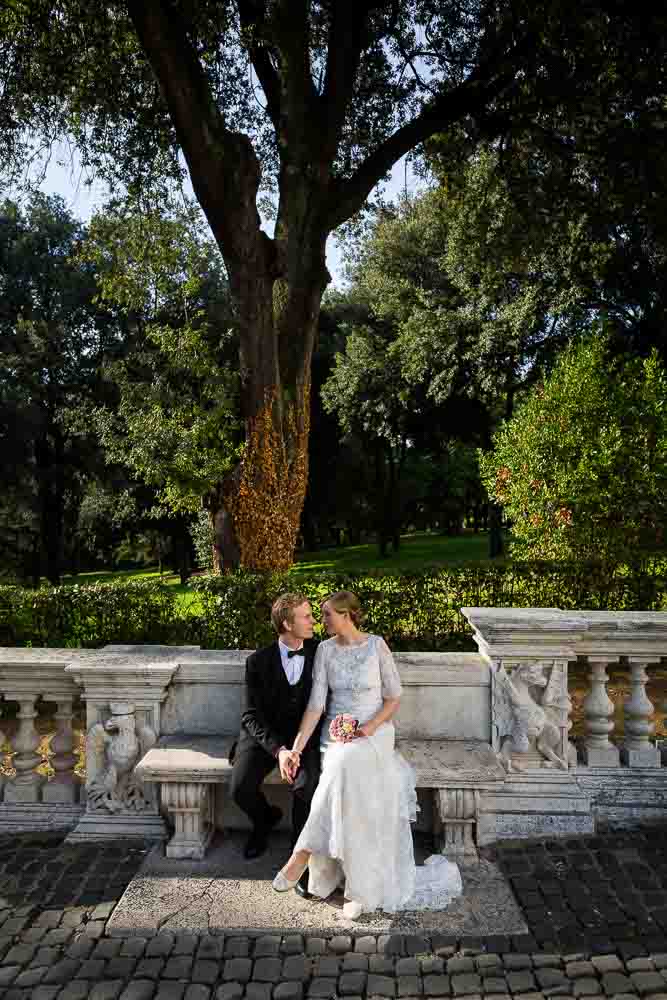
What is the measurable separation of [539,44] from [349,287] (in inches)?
728

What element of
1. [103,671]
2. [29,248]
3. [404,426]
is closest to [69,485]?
[29,248]

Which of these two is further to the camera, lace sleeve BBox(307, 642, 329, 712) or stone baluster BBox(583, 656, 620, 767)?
stone baluster BBox(583, 656, 620, 767)

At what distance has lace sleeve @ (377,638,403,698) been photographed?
4.32 metres

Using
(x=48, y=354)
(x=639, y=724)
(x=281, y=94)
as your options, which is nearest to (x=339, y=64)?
(x=281, y=94)

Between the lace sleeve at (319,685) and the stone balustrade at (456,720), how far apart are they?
2.03 feet

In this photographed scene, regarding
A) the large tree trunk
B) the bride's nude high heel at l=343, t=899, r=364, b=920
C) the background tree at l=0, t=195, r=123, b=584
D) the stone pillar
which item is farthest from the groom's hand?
the background tree at l=0, t=195, r=123, b=584

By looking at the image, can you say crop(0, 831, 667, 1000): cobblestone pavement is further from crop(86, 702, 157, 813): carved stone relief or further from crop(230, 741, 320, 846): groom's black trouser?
crop(230, 741, 320, 846): groom's black trouser

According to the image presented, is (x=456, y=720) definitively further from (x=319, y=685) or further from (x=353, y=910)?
(x=353, y=910)

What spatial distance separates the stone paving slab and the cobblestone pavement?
7cm

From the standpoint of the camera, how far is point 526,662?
4641mm

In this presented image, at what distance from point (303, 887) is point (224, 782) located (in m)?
0.74

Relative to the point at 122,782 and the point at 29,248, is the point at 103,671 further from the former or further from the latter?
the point at 29,248

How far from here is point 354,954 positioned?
11.3 feet

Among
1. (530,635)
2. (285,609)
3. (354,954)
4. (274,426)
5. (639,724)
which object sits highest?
(274,426)
